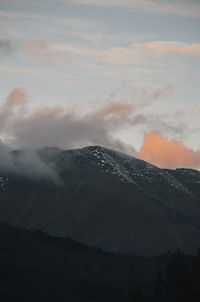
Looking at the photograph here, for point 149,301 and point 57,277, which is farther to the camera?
point 57,277

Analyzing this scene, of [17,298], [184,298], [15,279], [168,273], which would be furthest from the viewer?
[15,279]

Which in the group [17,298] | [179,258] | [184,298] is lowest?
[17,298]

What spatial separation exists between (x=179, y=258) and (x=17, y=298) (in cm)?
4795

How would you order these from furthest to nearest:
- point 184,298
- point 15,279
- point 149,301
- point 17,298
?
1. point 15,279
2. point 17,298
3. point 184,298
4. point 149,301

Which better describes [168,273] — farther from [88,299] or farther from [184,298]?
[88,299]

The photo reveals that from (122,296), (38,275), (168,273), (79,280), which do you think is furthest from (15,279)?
(168,273)

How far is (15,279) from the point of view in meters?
190

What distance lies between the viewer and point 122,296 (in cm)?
18612

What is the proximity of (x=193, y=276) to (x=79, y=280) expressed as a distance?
58.7 meters

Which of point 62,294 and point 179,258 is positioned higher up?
point 179,258

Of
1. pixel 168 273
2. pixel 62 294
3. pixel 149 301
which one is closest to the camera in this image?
pixel 149 301

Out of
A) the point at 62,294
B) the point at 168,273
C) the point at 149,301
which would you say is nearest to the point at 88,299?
the point at 62,294

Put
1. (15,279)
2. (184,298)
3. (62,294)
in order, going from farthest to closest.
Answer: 1. (15,279)
2. (62,294)
3. (184,298)

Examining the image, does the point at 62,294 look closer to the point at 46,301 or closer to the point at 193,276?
the point at 46,301
